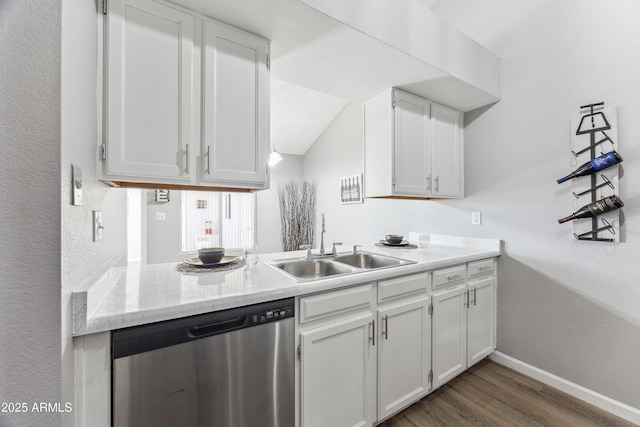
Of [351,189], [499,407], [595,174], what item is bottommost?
[499,407]

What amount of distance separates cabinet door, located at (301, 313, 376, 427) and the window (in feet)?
12.4

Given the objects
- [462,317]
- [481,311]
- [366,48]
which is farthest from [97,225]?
[481,311]

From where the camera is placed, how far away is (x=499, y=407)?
1755 mm

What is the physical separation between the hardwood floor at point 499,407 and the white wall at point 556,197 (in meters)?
0.19

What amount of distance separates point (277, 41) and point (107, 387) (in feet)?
5.62

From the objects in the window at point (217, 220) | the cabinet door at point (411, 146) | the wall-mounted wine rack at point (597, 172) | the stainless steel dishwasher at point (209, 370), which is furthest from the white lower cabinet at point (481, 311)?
the window at point (217, 220)

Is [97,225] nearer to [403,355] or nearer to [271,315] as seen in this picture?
[271,315]

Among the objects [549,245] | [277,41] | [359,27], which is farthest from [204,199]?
[549,245]

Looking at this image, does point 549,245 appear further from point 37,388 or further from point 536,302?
point 37,388

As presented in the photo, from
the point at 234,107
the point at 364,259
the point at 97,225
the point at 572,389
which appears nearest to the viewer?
the point at 97,225

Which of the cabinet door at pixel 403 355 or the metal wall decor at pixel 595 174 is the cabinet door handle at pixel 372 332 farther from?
the metal wall decor at pixel 595 174

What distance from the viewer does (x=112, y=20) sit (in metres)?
1.12

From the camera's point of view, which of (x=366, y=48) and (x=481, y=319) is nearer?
(x=366, y=48)

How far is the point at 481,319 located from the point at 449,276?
629 millimetres
